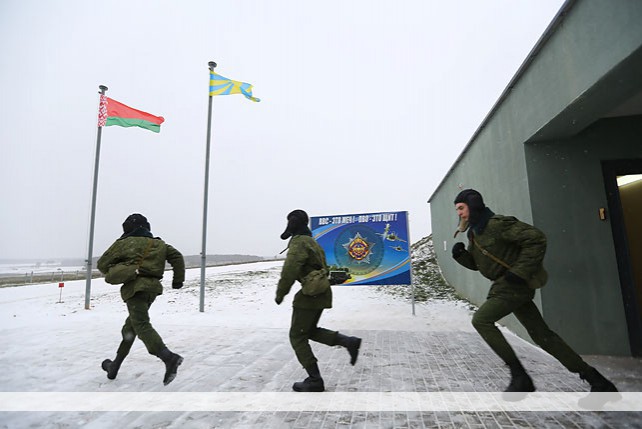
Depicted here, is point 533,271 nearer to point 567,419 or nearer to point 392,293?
point 567,419

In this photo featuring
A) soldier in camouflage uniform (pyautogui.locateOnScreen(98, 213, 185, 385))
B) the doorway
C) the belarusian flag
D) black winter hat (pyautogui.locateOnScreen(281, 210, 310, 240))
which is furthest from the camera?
the belarusian flag

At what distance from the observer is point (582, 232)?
4438 mm

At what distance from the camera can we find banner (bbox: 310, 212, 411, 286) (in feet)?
25.5

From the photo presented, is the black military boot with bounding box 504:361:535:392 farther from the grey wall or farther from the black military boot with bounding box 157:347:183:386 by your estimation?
the black military boot with bounding box 157:347:183:386

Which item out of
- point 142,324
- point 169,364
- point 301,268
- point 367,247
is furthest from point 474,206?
point 367,247

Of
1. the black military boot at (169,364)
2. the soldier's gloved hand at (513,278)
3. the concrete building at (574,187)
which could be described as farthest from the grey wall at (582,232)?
the black military boot at (169,364)

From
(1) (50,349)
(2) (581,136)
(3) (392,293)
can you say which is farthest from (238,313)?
(2) (581,136)

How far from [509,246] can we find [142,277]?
3519 millimetres

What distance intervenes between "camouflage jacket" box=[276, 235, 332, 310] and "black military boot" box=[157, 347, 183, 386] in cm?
121

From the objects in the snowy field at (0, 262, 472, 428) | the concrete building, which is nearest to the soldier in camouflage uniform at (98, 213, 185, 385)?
the snowy field at (0, 262, 472, 428)

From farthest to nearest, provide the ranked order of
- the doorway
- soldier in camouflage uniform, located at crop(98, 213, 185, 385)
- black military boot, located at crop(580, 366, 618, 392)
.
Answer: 1. the doorway
2. soldier in camouflage uniform, located at crop(98, 213, 185, 385)
3. black military boot, located at crop(580, 366, 618, 392)

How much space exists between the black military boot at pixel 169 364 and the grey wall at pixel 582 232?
14.8 ft

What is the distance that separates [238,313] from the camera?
7938 mm

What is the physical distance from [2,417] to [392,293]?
30.0 ft
